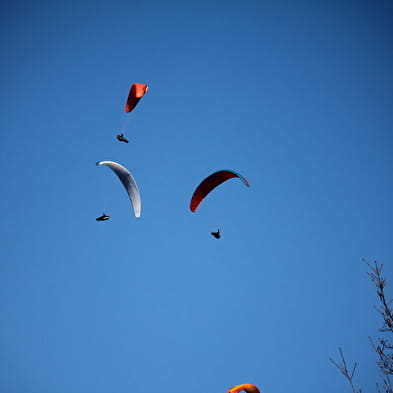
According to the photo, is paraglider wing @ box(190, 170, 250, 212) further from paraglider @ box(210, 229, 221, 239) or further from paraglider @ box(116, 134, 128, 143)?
paraglider @ box(116, 134, 128, 143)

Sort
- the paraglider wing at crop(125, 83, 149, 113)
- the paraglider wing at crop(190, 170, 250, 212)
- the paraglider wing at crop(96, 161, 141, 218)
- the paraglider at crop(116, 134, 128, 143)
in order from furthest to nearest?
the paraglider wing at crop(125, 83, 149, 113) < the paraglider at crop(116, 134, 128, 143) < the paraglider wing at crop(96, 161, 141, 218) < the paraglider wing at crop(190, 170, 250, 212)

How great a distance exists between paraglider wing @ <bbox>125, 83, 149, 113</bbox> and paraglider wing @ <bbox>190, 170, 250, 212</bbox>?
4.91 metres

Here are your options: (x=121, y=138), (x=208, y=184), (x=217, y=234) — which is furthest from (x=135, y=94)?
(x=217, y=234)

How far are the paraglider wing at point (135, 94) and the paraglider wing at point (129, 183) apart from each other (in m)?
2.98

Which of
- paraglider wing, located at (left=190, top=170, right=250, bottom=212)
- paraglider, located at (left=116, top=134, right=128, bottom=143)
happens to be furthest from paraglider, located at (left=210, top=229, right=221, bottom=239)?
paraglider, located at (left=116, top=134, right=128, bottom=143)

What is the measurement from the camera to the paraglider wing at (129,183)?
52.5 ft

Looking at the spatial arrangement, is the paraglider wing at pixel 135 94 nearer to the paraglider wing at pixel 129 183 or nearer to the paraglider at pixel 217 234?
the paraglider wing at pixel 129 183

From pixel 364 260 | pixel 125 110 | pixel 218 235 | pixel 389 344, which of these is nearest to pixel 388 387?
pixel 389 344

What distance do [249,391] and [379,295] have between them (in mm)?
6812

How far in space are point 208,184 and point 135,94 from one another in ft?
17.0

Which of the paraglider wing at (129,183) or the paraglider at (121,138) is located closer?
the paraglider wing at (129,183)

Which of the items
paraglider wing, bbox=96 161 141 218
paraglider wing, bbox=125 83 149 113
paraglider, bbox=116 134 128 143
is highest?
paraglider wing, bbox=125 83 149 113

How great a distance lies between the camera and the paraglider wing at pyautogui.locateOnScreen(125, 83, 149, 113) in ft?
55.6

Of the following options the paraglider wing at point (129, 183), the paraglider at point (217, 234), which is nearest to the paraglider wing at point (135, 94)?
the paraglider wing at point (129, 183)
